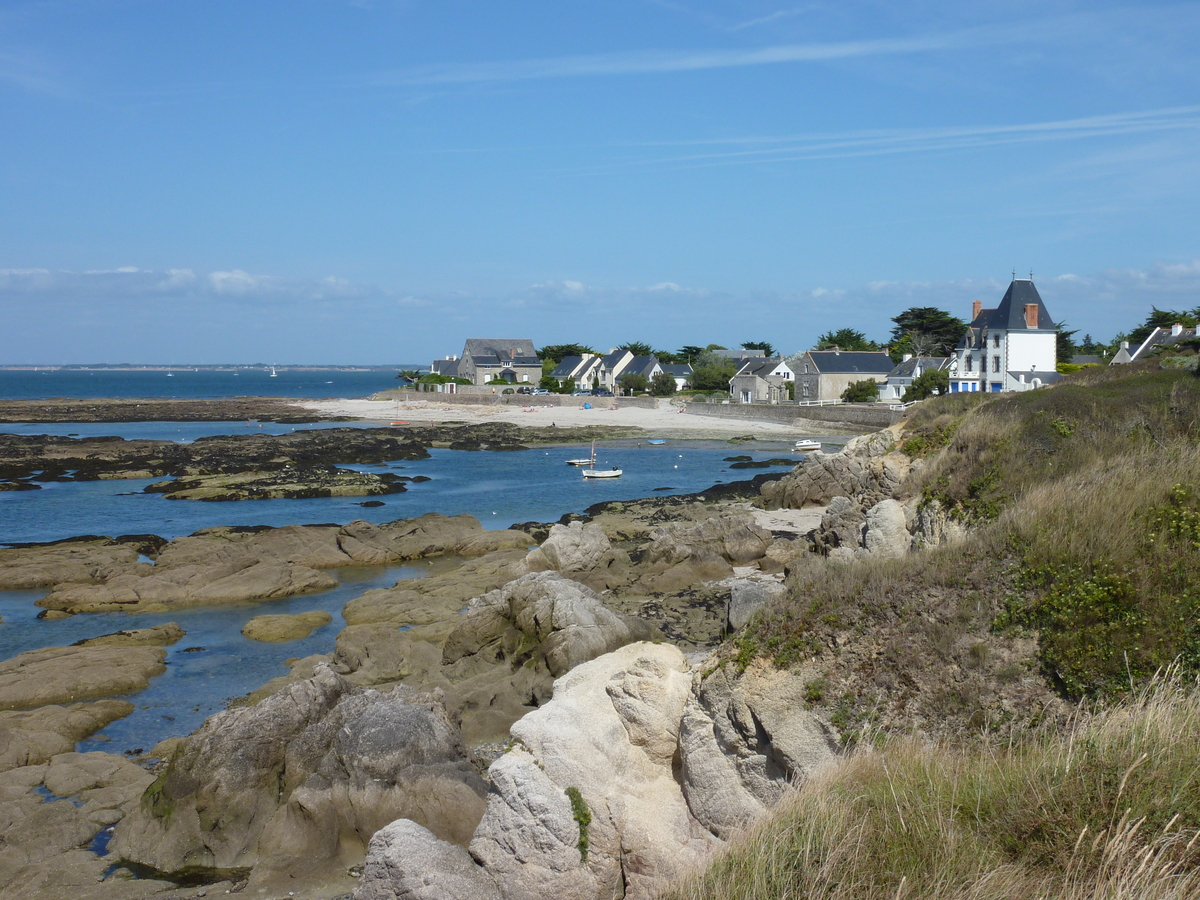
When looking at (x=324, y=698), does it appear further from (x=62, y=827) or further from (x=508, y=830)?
(x=508, y=830)

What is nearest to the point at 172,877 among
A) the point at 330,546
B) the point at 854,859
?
the point at 854,859

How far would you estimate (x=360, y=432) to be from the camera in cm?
7625

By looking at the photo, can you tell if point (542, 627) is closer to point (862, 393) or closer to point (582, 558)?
point (582, 558)

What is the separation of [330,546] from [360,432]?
162ft

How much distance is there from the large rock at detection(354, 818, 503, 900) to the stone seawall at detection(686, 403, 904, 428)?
188ft

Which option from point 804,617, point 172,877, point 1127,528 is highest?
point 1127,528

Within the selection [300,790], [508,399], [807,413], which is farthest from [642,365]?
[300,790]

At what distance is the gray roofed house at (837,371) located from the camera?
8000 cm

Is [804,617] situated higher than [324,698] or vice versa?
[804,617]

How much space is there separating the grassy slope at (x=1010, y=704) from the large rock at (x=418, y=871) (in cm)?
301

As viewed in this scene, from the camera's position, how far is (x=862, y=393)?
3004 inches

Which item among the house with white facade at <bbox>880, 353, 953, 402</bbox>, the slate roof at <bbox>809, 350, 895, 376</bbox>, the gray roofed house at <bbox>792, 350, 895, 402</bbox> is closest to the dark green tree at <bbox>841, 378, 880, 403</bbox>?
the house with white facade at <bbox>880, 353, 953, 402</bbox>

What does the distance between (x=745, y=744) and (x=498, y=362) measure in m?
119

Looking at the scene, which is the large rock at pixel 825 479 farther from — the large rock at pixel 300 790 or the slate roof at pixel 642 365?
the slate roof at pixel 642 365
